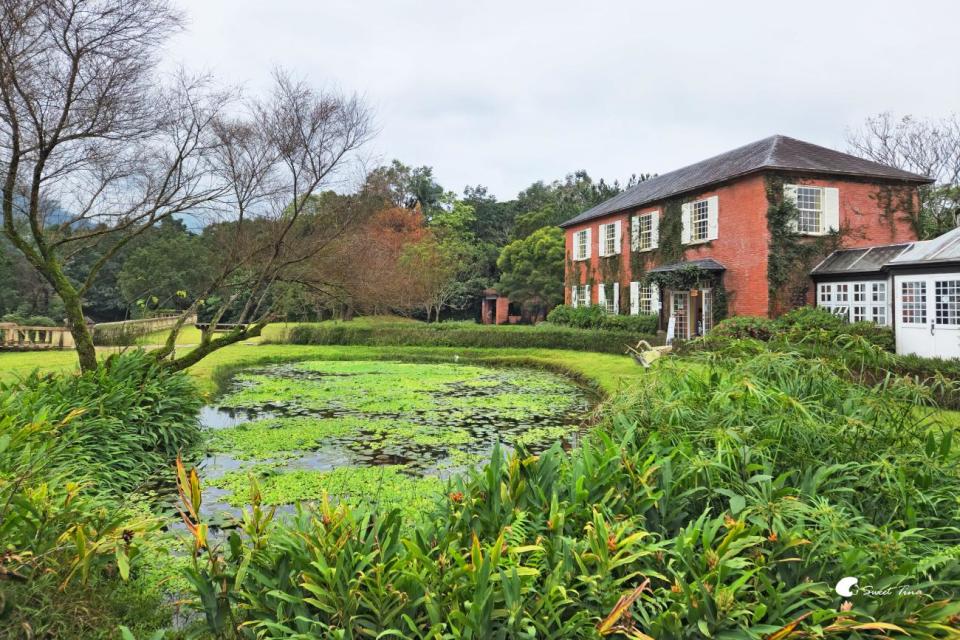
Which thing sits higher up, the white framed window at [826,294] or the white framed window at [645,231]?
the white framed window at [645,231]

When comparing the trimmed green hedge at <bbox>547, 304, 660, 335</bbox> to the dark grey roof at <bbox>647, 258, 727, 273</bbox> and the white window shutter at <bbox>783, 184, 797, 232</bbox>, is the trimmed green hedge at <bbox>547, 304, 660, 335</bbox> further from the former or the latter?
the white window shutter at <bbox>783, 184, 797, 232</bbox>

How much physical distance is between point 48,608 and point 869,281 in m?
18.9

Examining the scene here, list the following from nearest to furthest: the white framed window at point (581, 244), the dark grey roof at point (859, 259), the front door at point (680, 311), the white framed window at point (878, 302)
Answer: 1. the white framed window at point (878, 302)
2. the dark grey roof at point (859, 259)
3. the front door at point (680, 311)
4. the white framed window at point (581, 244)

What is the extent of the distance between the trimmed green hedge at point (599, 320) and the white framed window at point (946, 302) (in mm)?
9771

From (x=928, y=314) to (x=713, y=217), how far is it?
826 cm

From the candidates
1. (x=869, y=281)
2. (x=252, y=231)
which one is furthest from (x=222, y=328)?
(x=869, y=281)

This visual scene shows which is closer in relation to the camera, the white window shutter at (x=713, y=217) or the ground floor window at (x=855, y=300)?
the ground floor window at (x=855, y=300)

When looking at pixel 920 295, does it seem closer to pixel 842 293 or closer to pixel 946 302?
pixel 946 302

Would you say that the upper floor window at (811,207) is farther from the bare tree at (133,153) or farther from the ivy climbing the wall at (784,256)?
the bare tree at (133,153)

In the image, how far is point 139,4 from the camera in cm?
684

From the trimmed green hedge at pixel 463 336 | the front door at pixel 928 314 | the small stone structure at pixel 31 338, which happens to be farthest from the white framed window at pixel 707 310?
the small stone structure at pixel 31 338

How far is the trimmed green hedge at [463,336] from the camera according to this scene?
20.7 meters

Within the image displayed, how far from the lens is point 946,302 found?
12.3 metres

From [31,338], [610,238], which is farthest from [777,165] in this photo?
[31,338]
